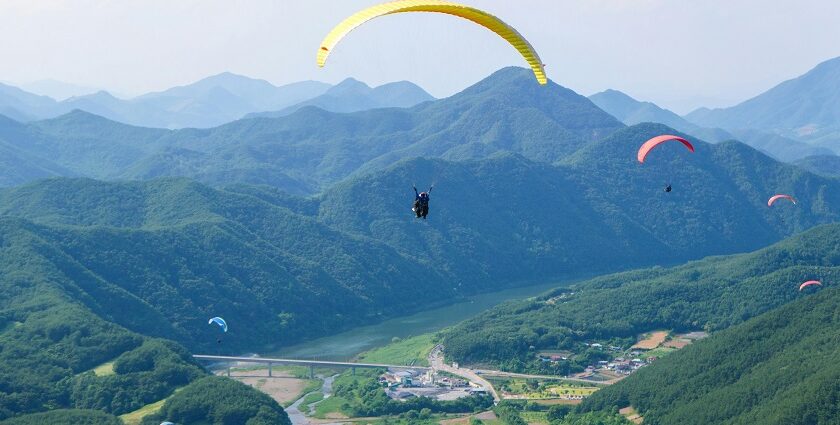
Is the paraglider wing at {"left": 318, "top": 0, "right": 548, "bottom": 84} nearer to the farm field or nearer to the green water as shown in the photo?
the farm field

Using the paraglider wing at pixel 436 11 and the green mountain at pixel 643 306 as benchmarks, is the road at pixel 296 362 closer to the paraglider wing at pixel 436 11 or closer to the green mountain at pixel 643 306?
the green mountain at pixel 643 306

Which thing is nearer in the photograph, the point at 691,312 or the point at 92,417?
the point at 92,417

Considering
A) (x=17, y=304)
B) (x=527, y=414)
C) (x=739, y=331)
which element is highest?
(x=17, y=304)

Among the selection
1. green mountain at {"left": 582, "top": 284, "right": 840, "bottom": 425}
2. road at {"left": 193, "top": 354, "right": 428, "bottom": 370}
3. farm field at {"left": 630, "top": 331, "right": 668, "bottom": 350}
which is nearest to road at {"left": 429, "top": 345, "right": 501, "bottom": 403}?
road at {"left": 193, "top": 354, "right": 428, "bottom": 370}

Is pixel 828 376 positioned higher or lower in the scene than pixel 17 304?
lower

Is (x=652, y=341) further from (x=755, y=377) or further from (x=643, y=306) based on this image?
(x=755, y=377)

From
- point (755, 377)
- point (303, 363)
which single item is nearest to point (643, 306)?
point (303, 363)

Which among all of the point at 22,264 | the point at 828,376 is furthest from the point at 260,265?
the point at 828,376

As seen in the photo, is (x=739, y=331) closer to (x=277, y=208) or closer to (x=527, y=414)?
(x=527, y=414)

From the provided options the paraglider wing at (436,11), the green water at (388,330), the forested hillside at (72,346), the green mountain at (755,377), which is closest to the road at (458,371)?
the green water at (388,330)
